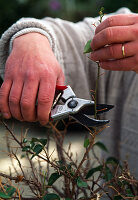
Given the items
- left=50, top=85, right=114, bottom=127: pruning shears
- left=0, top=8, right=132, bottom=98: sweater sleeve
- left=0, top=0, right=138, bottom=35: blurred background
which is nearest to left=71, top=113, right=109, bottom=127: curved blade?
left=50, top=85, right=114, bottom=127: pruning shears

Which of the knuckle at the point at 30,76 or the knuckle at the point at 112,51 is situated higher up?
the knuckle at the point at 112,51

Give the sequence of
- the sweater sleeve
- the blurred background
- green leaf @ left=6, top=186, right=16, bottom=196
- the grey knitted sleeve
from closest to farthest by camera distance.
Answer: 1. green leaf @ left=6, top=186, right=16, bottom=196
2. the grey knitted sleeve
3. the sweater sleeve
4. the blurred background

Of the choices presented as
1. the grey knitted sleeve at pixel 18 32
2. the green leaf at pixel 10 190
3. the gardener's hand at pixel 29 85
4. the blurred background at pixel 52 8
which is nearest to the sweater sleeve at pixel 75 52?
the grey knitted sleeve at pixel 18 32

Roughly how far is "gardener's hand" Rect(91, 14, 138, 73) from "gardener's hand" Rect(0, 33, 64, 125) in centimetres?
11

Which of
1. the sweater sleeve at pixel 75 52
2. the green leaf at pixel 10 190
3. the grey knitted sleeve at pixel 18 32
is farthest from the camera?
the sweater sleeve at pixel 75 52

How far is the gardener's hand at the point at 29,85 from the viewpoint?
1.94ft

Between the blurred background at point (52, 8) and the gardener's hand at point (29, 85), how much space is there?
1615mm

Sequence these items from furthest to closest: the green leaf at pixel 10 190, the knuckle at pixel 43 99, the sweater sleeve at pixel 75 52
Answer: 1. the sweater sleeve at pixel 75 52
2. the knuckle at pixel 43 99
3. the green leaf at pixel 10 190

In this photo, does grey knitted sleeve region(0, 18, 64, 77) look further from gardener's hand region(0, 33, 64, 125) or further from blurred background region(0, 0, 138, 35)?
blurred background region(0, 0, 138, 35)

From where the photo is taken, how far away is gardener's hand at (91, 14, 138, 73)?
547mm

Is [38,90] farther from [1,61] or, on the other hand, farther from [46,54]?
[1,61]

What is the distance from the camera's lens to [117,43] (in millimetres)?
568

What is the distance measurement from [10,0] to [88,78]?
1.50 m

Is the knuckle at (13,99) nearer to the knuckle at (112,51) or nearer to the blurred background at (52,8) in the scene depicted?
the knuckle at (112,51)
